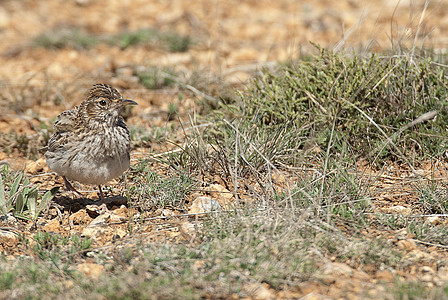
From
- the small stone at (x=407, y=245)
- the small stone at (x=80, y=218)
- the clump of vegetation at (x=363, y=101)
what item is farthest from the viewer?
the clump of vegetation at (x=363, y=101)

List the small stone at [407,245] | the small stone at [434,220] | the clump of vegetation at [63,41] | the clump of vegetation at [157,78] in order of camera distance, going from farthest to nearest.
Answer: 1. the clump of vegetation at [63,41]
2. the clump of vegetation at [157,78]
3. the small stone at [434,220]
4. the small stone at [407,245]

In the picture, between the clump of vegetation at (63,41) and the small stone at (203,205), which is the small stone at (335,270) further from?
the clump of vegetation at (63,41)

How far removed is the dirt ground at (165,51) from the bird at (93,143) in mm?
336

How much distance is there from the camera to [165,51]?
358 inches

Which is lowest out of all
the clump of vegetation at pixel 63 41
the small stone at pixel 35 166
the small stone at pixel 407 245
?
the small stone at pixel 407 245

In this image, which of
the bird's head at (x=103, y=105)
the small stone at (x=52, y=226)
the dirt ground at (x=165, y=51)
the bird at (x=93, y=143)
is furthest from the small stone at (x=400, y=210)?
the small stone at (x=52, y=226)

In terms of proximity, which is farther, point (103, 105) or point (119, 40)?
point (119, 40)

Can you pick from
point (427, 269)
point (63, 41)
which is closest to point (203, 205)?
point (427, 269)

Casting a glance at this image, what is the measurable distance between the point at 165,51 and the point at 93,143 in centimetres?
448

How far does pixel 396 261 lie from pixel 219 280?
45.7 inches

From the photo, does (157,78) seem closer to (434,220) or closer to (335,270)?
(434,220)

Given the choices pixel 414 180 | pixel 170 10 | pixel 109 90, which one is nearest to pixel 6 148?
pixel 109 90

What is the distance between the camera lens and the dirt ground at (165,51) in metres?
4.82

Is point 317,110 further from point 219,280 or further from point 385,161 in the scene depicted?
point 219,280
